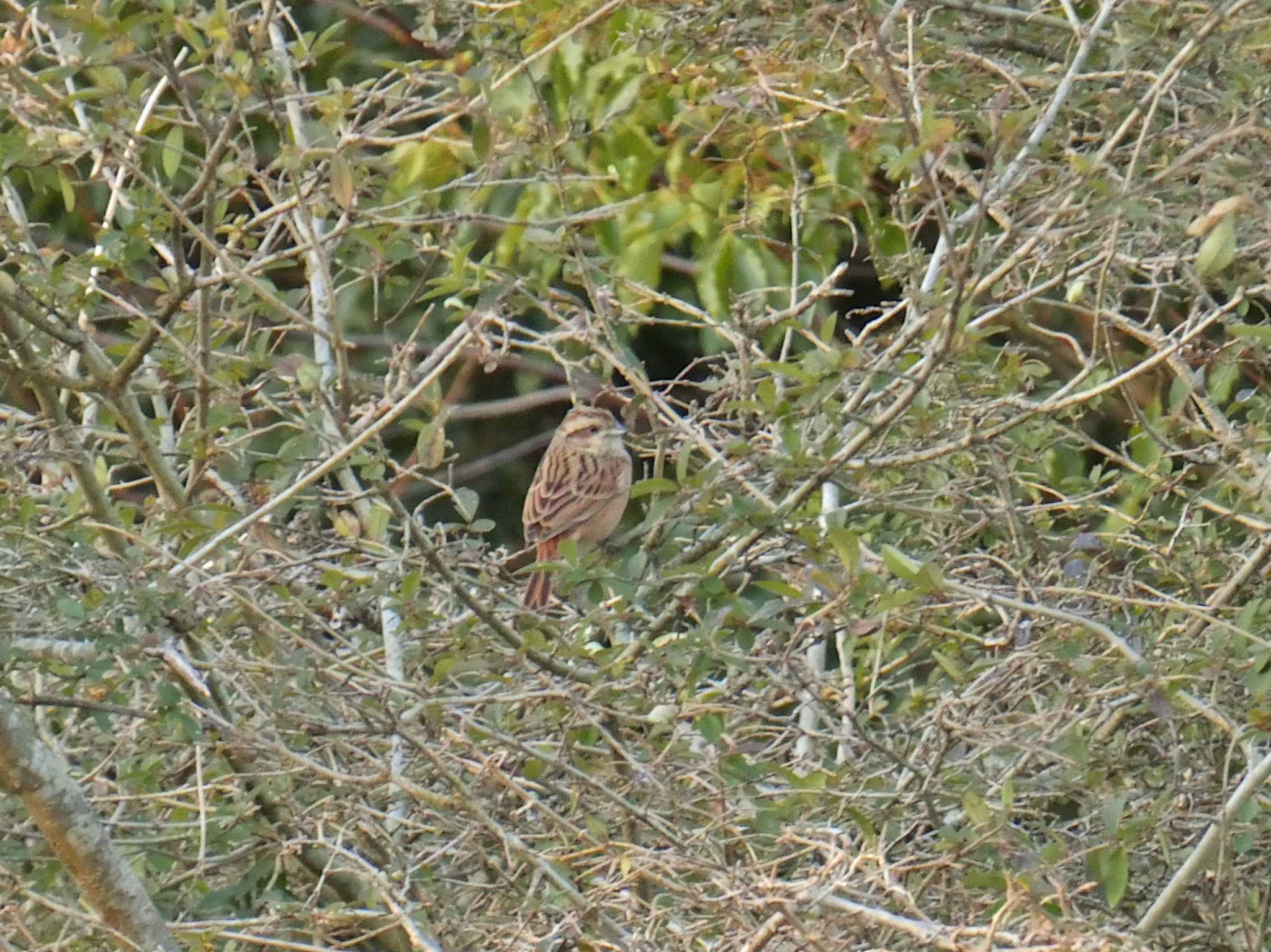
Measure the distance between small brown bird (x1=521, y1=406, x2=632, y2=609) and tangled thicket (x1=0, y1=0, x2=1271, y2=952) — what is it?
1.65 meters

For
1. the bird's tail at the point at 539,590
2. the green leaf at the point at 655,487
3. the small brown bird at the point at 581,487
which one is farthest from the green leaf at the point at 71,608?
the small brown bird at the point at 581,487

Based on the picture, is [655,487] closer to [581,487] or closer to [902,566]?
[902,566]

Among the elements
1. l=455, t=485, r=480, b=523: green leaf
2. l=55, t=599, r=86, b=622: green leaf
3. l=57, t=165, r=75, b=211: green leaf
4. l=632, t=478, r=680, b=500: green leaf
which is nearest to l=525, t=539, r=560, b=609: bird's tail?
l=455, t=485, r=480, b=523: green leaf

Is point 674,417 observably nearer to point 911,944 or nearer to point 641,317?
point 641,317

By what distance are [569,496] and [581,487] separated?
5cm

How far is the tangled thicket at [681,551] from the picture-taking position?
2.77 m

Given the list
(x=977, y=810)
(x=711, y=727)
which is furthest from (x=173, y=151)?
(x=977, y=810)

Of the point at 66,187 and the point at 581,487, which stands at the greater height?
the point at 66,187

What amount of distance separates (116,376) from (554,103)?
2.39m

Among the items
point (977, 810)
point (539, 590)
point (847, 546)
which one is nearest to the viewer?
point (977, 810)

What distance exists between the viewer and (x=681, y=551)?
3.47 metres

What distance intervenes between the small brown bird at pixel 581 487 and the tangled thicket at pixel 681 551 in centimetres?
165

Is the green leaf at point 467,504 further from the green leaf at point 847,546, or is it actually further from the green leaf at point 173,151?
the green leaf at point 173,151

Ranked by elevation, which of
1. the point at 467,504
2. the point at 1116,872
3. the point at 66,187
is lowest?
the point at 1116,872
